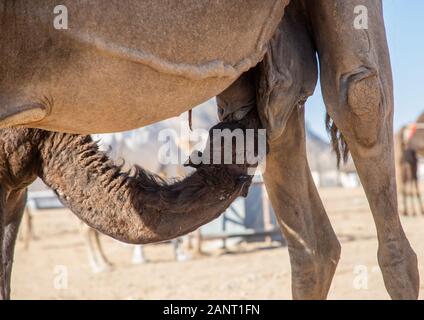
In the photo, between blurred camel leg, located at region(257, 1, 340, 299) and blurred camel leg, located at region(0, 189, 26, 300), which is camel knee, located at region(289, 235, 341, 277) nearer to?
blurred camel leg, located at region(257, 1, 340, 299)

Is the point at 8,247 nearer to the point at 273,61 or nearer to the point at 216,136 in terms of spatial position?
the point at 216,136

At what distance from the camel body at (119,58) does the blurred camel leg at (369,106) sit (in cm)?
43

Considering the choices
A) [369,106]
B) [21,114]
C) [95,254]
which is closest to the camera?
[21,114]

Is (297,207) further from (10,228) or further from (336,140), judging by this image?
(10,228)

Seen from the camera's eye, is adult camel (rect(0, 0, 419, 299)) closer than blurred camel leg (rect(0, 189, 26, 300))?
Yes

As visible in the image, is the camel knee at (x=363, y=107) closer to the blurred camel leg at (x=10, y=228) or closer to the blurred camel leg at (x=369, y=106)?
the blurred camel leg at (x=369, y=106)

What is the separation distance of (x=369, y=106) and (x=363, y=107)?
0.03 meters

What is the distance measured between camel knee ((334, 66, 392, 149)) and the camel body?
1.67 feet

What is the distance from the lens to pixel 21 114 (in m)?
2.45

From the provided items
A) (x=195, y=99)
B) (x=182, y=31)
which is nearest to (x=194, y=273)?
(x=195, y=99)

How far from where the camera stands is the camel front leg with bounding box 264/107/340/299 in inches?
149

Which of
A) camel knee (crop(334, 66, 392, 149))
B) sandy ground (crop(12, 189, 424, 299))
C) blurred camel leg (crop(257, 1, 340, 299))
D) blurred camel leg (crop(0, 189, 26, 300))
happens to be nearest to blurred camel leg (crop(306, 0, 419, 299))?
camel knee (crop(334, 66, 392, 149))

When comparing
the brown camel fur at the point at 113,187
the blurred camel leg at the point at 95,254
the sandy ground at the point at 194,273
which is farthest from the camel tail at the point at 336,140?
the blurred camel leg at the point at 95,254

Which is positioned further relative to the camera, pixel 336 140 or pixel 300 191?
pixel 300 191
